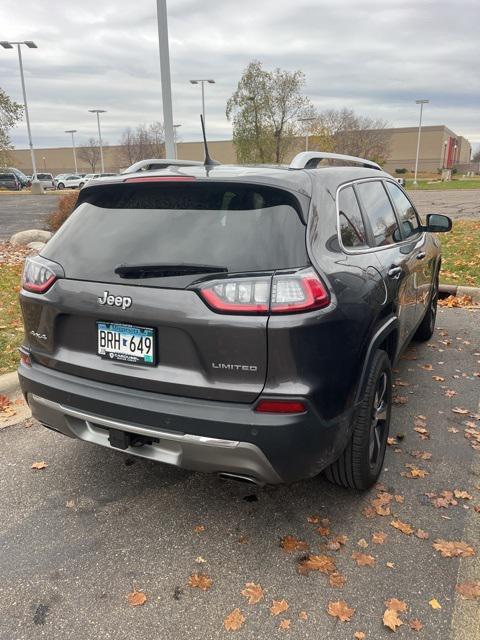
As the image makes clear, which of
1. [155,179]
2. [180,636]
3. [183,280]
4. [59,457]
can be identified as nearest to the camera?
[180,636]

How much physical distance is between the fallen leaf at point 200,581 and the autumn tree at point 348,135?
153 feet

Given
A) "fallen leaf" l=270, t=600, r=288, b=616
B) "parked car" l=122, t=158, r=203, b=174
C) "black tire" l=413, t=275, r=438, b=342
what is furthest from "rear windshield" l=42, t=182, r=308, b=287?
"black tire" l=413, t=275, r=438, b=342

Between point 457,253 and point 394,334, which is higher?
point 394,334

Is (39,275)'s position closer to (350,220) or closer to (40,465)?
(40,465)

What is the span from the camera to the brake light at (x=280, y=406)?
7.46 ft

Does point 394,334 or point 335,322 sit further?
point 394,334

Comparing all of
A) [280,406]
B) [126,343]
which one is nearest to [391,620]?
[280,406]

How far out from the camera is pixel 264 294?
224 cm

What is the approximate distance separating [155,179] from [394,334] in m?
1.79

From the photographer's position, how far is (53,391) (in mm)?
2725

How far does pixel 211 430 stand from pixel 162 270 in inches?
29.7

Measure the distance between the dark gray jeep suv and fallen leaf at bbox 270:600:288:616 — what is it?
21.0 inches

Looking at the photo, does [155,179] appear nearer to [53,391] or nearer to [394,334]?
[53,391]

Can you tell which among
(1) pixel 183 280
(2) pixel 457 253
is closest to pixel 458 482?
(1) pixel 183 280
